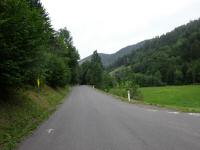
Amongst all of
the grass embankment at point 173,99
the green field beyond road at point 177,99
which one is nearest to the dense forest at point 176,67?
the green field beyond road at point 177,99

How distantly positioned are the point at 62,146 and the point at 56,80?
101ft

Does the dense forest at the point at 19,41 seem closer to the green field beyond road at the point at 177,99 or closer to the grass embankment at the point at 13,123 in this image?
the grass embankment at the point at 13,123

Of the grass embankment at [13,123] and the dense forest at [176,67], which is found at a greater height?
the dense forest at [176,67]

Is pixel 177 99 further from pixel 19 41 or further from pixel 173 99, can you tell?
pixel 19 41

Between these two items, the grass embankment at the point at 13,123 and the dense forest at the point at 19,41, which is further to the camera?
the dense forest at the point at 19,41

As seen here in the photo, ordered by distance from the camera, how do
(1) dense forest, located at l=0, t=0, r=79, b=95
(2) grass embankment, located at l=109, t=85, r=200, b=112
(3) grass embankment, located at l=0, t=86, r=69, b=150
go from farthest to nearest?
(2) grass embankment, located at l=109, t=85, r=200, b=112, (1) dense forest, located at l=0, t=0, r=79, b=95, (3) grass embankment, located at l=0, t=86, r=69, b=150

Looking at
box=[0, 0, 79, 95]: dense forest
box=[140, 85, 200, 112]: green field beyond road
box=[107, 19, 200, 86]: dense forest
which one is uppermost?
box=[107, 19, 200, 86]: dense forest

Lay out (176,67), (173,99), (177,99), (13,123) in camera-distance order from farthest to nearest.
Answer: (176,67) → (173,99) → (177,99) → (13,123)

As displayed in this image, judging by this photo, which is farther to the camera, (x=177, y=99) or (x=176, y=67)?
(x=176, y=67)

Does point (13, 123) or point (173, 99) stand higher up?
point (13, 123)

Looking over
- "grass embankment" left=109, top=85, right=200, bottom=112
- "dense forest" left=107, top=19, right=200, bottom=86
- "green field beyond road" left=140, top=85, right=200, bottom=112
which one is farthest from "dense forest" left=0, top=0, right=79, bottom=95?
"dense forest" left=107, top=19, right=200, bottom=86

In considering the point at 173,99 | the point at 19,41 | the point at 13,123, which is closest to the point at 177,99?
the point at 173,99

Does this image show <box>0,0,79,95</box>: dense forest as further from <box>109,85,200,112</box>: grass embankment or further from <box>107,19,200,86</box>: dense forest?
<box>107,19,200,86</box>: dense forest

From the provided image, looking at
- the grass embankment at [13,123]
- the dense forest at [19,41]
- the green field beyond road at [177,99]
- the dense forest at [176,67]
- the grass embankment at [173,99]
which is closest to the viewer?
the grass embankment at [13,123]
